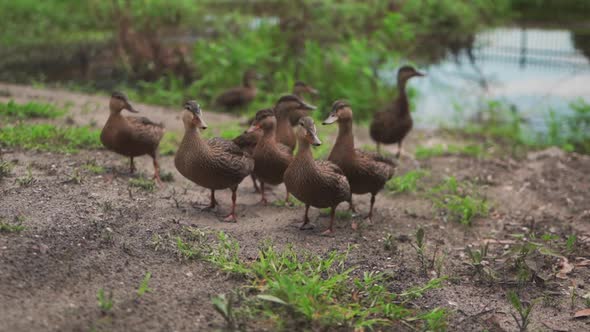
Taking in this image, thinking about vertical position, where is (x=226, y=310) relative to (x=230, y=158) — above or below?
below

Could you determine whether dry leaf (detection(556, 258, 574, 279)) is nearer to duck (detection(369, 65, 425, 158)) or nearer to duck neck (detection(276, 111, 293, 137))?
duck neck (detection(276, 111, 293, 137))

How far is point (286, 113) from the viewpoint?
24.6ft

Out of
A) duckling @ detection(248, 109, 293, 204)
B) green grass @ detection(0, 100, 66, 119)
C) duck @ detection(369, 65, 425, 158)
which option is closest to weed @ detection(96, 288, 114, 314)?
duckling @ detection(248, 109, 293, 204)

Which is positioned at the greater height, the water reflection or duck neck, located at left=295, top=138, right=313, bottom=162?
duck neck, located at left=295, top=138, right=313, bottom=162

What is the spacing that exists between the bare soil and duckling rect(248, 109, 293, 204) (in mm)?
357

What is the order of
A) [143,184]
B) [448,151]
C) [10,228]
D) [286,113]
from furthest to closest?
[448,151] → [286,113] → [143,184] → [10,228]

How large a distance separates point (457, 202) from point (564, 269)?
170 cm

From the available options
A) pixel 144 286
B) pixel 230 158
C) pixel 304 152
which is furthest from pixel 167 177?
pixel 144 286

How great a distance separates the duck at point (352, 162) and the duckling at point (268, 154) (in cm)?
50

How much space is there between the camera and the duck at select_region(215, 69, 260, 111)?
1082cm

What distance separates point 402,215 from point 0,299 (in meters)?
4.21

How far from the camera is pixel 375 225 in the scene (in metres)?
6.70

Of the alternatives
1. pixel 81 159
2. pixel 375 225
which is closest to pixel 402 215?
pixel 375 225

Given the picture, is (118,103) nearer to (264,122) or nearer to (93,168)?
(93,168)
